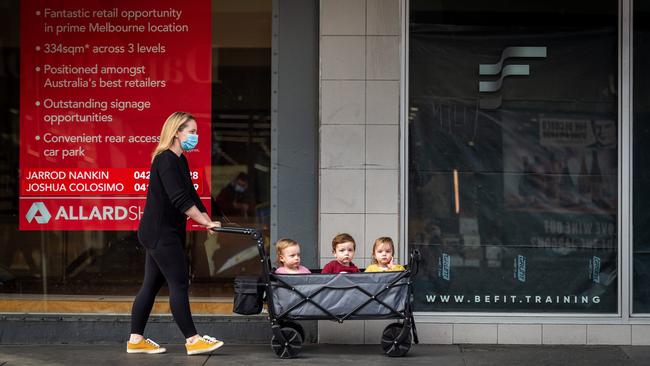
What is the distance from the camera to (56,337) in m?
9.09

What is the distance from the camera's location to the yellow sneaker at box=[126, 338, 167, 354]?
8.49m

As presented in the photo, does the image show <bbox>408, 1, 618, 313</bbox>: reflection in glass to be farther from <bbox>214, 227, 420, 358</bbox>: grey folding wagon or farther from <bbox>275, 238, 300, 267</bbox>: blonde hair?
<bbox>275, 238, 300, 267</bbox>: blonde hair

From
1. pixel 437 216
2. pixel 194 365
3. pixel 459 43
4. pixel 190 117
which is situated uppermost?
pixel 459 43

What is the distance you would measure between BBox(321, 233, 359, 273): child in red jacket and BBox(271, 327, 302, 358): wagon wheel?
0.55 metres

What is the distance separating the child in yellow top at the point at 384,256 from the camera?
8.45 meters

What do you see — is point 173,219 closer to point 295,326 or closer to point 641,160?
point 295,326

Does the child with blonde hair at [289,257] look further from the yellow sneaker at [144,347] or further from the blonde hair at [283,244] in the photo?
the yellow sneaker at [144,347]

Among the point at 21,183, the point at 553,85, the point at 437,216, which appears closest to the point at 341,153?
the point at 437,216

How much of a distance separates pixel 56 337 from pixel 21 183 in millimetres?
1368

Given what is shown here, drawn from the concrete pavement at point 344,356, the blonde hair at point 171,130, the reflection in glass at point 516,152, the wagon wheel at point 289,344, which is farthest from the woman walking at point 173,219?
the reflection in glass at point 516,152

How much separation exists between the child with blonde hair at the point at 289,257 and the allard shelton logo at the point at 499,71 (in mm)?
2078

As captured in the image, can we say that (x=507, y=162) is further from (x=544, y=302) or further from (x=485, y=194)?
(x=544, y=302)

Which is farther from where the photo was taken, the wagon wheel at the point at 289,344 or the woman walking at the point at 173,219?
the wagon wheel at the point at 289,344

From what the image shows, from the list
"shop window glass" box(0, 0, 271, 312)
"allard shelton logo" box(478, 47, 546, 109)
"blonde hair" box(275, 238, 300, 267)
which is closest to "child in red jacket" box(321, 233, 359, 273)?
"blonde hair" box(275, 238, 300, 267)
